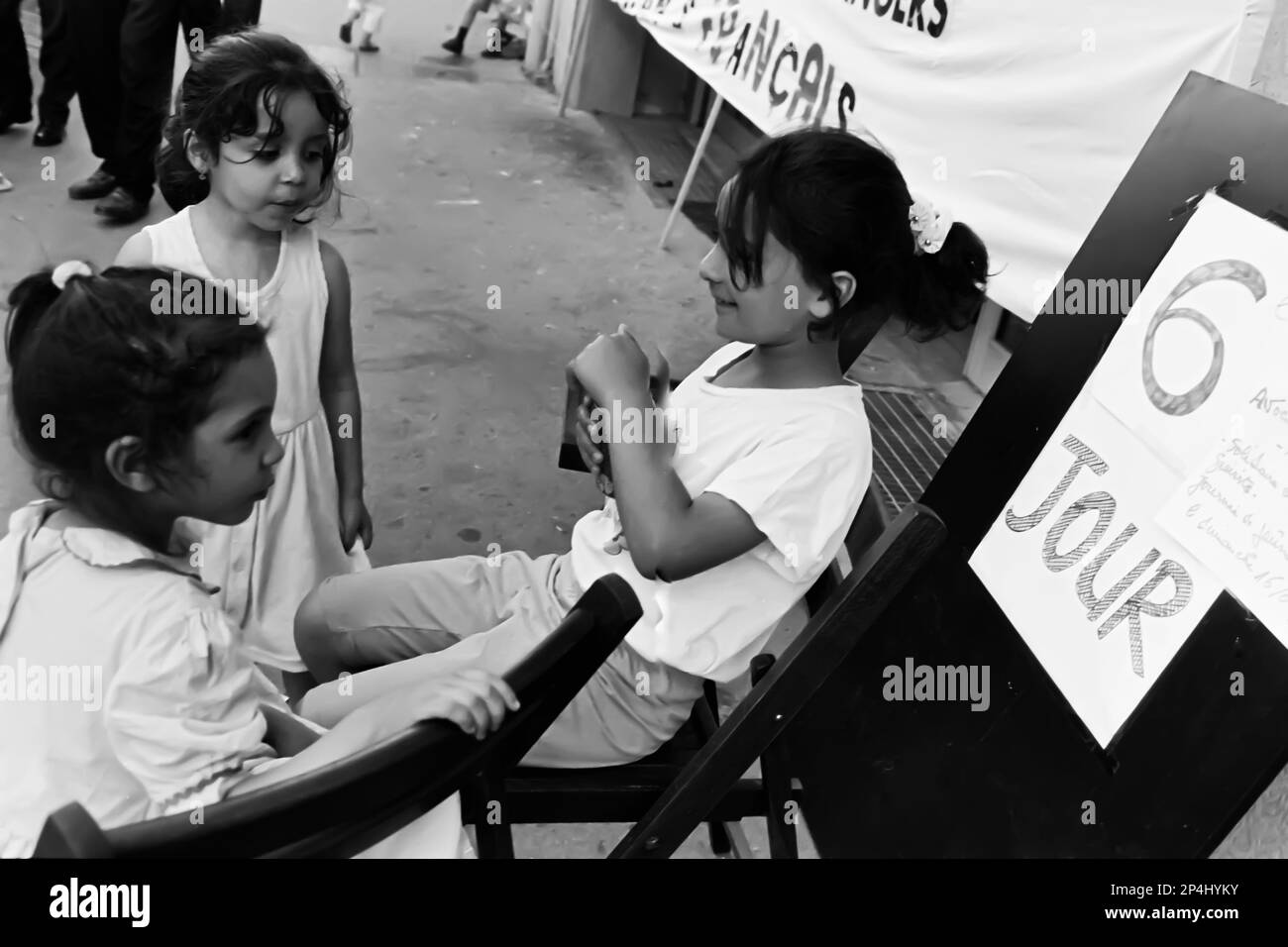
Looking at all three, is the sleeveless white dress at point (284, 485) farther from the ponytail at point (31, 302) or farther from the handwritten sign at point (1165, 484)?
the handwritten sign at point (1165, 484)

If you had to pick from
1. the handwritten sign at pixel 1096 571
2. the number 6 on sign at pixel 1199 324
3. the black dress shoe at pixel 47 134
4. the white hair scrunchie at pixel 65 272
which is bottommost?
→ the black dress shoe at pixel 47 134

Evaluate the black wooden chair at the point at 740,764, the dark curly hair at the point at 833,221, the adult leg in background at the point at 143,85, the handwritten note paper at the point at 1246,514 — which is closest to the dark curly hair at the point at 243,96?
the dark curly hair at the point at 833,221

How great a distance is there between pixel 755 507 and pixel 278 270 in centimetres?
103

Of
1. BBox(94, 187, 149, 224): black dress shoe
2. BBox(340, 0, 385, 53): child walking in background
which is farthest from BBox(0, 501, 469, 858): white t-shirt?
BBox(340, 0, 385, 53): child walking in background

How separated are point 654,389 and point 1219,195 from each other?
0.76m

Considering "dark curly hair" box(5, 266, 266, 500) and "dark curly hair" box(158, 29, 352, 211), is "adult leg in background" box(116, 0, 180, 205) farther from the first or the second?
"dark curly hair" box(5, 266, 266, 500)

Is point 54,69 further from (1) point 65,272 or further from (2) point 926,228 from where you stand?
(2) point 926,228

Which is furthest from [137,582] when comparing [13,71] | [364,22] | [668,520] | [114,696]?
[364,22]

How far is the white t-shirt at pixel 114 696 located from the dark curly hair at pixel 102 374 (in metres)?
0.09

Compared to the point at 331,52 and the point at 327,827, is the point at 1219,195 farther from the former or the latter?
the point at 331,52

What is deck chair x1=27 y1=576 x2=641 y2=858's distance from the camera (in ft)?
2.40

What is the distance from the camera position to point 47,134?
4742mm

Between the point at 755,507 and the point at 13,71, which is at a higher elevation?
the point at 755,507

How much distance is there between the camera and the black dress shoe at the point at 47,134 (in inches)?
187
